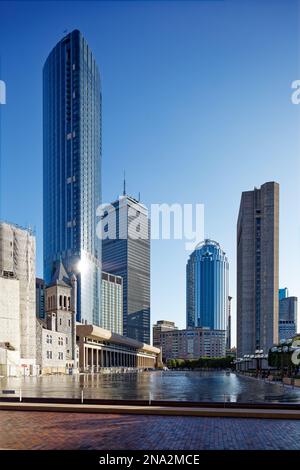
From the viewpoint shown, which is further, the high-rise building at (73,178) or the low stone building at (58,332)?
the high-rise building at (73,178)

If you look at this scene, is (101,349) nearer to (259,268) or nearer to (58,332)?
(58,332)

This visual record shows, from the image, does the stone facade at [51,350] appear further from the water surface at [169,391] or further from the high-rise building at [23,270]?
the water surface at [169,391]

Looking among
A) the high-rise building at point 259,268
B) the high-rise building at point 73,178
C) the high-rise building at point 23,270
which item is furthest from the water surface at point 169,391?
the high-rise building at point 73,178

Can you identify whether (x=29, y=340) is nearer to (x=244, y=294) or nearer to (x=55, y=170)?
(x=244, y=294)

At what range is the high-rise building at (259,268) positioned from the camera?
132875 mm

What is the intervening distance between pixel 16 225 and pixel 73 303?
35960mm

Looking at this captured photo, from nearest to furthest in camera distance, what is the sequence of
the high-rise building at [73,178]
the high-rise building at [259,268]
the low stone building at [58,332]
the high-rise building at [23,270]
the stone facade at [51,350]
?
the high-rise building at [23,270]
the stone facade at [51,350]
the low stone building at [58,332]
the high-rise building at [259,268]
the high-rise building at [73,178]

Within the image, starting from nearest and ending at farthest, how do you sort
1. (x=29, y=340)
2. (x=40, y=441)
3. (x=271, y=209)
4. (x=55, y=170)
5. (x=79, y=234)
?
(x=40, y=441) → (x=29, y=340) → (x=271, y=209) → (x=79, y=234) → (x=55, y=170)

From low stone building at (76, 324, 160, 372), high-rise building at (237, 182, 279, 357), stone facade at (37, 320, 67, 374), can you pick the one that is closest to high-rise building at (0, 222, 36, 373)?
stone facade at (37, 320, 67, 374)

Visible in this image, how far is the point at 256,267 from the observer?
460ft

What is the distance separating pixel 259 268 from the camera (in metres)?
140

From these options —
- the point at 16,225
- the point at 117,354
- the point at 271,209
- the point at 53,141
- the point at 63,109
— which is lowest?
the point at 117,354

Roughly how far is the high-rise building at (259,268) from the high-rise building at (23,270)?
68250 mm

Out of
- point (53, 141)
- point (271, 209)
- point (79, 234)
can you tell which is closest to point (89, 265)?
point (79, 234)
